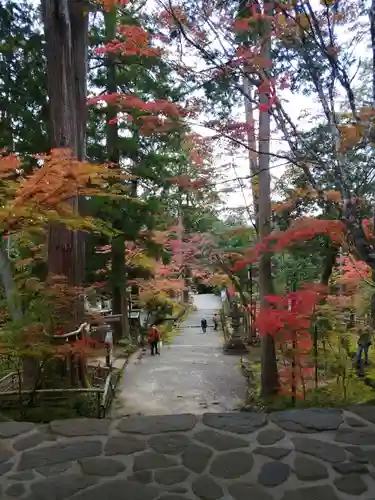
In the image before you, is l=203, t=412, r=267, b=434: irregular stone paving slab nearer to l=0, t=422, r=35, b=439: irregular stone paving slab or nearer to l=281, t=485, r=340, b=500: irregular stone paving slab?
l=281, t=485, r=340, b=500: irregular stone paving slab

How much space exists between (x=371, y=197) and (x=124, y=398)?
5643mm

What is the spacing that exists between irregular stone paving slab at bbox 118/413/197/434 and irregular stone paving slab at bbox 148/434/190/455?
0.07 metres

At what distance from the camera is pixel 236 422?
2688 millimetres

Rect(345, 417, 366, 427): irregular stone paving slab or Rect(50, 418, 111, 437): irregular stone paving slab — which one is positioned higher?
Rect(50, 418, 111, 437): irregular stone paving slab

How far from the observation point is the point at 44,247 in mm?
7641

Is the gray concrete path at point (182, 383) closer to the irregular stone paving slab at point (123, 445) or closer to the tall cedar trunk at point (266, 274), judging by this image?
the tall cedar trunk at point (266, 274)

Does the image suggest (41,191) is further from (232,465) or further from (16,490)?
(232,465)

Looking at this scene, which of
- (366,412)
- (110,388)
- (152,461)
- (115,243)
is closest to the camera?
(152,461)

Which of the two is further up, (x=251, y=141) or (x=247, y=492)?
(x=251, y=141)

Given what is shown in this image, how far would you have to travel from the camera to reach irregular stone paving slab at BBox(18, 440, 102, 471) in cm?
230

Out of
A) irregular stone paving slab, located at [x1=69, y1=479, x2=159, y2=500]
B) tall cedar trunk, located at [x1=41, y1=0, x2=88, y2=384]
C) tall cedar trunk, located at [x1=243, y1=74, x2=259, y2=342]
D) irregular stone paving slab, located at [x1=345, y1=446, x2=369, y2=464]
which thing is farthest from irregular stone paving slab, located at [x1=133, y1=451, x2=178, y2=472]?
tall cedar trunk, located at [x1=41, y1=0, x2=88, y2=384]

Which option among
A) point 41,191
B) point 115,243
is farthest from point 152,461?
point 115,243

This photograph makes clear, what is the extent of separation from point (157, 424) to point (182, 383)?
6270 mm

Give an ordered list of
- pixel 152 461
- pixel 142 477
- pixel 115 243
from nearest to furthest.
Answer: pixel 142 477 → pixel 152 461 → pixel 115 243
